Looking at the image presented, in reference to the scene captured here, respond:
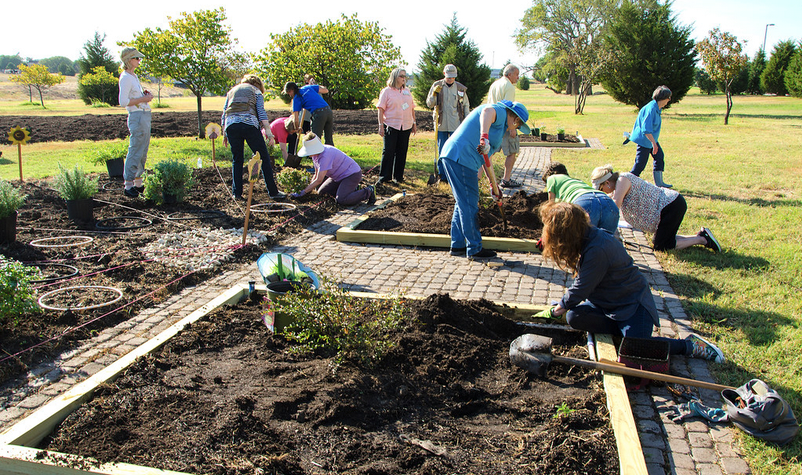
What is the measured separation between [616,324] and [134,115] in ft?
24.5

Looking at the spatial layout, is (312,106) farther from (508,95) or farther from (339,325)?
(339,325)

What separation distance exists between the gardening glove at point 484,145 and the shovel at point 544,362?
258 centimetres

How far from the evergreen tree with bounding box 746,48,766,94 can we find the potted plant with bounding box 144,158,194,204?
185 feet

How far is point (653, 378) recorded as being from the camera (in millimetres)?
3230

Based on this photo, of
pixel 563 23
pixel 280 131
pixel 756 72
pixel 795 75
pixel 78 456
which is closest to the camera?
pixel 78 456

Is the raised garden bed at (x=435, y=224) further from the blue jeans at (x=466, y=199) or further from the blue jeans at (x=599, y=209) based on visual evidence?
the blue jeans at (x=599, y=209)

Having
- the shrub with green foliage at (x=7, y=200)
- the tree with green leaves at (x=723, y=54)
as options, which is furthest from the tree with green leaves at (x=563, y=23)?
the shrub with green foliage at (x=7, y=200)

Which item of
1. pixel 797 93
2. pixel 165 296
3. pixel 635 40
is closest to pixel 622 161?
pixel 165 296

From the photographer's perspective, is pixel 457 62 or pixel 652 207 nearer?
pixel 652 207

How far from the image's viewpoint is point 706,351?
3.75 meters

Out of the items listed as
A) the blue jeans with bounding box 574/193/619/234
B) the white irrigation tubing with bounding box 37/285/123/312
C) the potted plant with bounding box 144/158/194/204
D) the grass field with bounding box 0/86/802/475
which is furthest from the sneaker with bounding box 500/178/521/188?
the white irrigation tubing with bounding box 37/285/123/312

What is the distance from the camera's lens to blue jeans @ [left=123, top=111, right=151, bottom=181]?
8195 mm

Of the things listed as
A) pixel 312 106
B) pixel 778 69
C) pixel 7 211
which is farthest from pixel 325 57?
pixel 778 69

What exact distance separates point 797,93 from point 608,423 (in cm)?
4927
